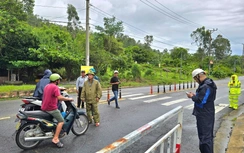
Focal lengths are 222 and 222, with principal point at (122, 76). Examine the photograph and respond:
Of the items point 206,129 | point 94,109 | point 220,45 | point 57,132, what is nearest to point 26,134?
point 57,132

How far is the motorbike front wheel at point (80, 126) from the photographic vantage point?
6059mm

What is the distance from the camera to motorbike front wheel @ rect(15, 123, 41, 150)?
494 centimetres

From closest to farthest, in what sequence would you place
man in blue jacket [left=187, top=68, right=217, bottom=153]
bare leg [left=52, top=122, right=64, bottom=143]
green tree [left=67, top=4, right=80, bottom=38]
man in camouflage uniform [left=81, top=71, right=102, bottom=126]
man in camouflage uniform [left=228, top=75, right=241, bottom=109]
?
man in blue jacket [left=187, top=68, right=217, bottom=153], bare leg [left=52, top=122, right=64, bottom=143], man in camouflage uniform [left=81, top=71, right=102, bottom=126], man in camouflage uniform [left=228, top=75, right=241, bottom=109], green tree [left=67, top=4, right=80, bottom=38]

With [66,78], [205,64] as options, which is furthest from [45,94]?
[205,64]

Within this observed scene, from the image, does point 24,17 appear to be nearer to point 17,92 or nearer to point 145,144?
point 17,92

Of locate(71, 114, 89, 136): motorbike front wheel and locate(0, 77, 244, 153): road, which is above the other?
locate(71, 114, 89, 136): motorbike front wheel


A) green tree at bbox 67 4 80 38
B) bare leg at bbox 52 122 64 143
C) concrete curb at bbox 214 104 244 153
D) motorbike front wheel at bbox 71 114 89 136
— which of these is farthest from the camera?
green tree at bbox 67 4 80 38

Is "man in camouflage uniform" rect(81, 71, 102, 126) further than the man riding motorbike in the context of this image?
Yes

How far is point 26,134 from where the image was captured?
16.4 ft

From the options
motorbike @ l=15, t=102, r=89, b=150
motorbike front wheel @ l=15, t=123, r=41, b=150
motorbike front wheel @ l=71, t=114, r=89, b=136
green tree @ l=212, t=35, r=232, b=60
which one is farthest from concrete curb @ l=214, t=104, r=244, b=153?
green tree @ l=212, t=35, r=232, b=60

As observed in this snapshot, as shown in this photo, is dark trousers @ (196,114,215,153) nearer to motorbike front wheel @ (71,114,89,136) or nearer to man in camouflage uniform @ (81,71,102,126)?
motorbike front wheel @ (71,114,89,136)

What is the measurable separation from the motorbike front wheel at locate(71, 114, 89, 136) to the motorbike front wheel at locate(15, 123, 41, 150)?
3.64 feet

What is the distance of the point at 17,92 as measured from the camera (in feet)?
43.9

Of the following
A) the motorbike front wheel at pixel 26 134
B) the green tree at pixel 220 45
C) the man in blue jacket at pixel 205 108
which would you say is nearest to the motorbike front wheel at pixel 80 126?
the motorbike front wheel at pixel 26 134
